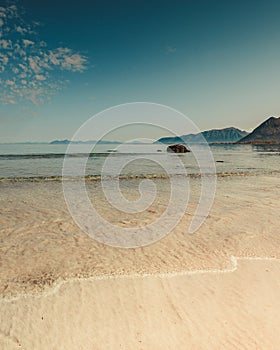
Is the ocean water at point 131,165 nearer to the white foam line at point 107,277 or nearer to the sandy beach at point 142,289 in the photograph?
the sandy beach at point 142,289

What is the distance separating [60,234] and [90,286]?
9.82ft

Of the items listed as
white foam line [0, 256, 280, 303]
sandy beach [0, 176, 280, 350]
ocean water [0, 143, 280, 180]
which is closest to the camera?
sandy beach [0, 176, 280, 350]

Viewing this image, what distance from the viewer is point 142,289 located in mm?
4562

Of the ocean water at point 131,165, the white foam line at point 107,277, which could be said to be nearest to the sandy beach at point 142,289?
the white foam line at point 107,277

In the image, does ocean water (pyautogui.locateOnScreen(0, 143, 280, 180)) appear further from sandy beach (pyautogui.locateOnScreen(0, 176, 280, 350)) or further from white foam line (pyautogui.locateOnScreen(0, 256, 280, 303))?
white foam line (pyautogui.locateOnScreen(0, 256, 280, 303))

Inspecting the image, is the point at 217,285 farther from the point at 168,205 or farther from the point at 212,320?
the point at 168,205

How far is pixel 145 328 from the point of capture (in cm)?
371

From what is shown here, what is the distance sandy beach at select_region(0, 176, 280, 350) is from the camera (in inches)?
140

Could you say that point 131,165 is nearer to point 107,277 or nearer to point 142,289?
point 107,277

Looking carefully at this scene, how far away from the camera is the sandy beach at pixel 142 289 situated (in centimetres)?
356

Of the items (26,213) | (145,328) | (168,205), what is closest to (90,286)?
(145,328)

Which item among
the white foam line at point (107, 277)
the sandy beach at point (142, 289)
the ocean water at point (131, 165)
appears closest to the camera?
the sandy beach at point (142, 289)

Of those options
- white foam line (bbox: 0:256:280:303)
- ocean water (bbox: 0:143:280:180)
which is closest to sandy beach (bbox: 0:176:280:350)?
white foam line (bbox: 0:256:280:303)

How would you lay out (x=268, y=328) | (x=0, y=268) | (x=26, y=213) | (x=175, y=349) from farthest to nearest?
(x=26, y=213)
(x=0, y=268)
(x=268, y=328)
(x=175, y=349)
